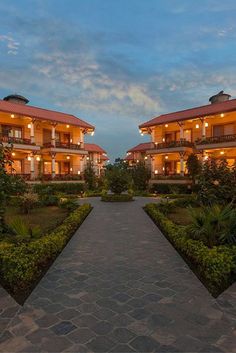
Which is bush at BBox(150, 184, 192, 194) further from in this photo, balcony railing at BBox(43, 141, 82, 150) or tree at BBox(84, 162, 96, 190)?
balcony railing at BBox(43, 141, 82, 150)

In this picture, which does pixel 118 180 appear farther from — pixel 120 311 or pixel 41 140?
pixel 120 311

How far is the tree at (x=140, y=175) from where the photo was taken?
31797 mm

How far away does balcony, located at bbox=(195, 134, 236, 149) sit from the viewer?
25.9 meters

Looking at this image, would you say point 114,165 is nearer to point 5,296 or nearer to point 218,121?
point 218,121

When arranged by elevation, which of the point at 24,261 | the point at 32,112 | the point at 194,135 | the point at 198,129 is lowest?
the point at 24,261

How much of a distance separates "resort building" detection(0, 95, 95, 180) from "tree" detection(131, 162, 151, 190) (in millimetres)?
6484

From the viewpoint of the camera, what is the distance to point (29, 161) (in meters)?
29.8

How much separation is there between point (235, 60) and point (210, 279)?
38.5m

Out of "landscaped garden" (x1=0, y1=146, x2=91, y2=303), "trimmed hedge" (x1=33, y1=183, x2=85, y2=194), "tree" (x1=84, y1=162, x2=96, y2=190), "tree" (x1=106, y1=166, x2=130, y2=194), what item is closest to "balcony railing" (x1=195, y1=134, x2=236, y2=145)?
"tree" (x1=106, y1=166, x2=130, y2=194)

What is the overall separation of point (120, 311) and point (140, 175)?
2765 cm

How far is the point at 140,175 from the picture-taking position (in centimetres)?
3188

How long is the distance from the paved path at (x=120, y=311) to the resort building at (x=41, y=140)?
21.4 m

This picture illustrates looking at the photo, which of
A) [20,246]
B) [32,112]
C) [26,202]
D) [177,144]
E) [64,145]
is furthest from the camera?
[64,145]

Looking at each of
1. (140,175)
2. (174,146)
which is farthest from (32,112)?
(174,146)
